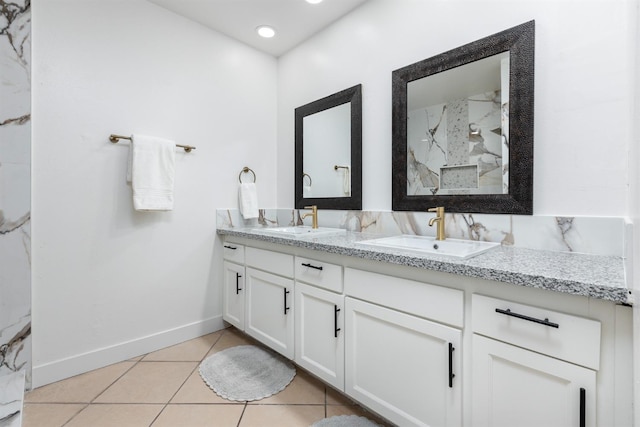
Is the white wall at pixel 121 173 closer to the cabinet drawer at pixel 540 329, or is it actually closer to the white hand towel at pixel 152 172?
the white hand towel at pixel 152 172

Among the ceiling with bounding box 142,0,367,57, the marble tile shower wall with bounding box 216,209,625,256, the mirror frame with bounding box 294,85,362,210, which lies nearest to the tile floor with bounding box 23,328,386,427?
the marble tile shower wall with bounding box 216,209,625,256

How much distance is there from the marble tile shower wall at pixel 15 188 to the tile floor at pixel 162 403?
27 cm

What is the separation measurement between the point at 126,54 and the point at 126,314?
1674 millimetres

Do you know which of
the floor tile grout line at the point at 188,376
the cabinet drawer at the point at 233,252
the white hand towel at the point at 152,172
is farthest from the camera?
the cabinet drawer at the point at 233,252

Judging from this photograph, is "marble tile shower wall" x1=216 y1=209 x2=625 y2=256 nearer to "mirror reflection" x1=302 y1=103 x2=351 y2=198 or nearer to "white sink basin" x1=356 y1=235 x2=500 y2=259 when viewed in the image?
"white sink basin" x1=356 y1=235 x2=500 y2=259

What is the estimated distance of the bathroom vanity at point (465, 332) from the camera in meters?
0.79

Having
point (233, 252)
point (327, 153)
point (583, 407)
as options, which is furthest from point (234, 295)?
point (583, 407)

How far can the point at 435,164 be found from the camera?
1677mm

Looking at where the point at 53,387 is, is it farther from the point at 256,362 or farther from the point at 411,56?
the point at 411,56

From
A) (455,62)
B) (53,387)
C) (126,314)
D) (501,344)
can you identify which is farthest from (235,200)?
(501,344)

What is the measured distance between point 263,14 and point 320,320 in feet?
6.86

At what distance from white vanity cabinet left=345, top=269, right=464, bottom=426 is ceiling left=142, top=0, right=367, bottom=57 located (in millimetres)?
1818

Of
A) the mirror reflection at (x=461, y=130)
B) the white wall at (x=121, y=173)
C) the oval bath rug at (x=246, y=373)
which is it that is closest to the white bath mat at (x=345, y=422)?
the oval bath rug at (x=246, y=373)

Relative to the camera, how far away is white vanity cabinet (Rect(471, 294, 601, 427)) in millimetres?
802
